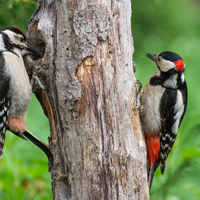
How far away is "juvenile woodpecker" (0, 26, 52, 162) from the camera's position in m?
2.64

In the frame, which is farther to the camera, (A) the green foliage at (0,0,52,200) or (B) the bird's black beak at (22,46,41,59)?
(A) the green foliage at (0,0,52,200)

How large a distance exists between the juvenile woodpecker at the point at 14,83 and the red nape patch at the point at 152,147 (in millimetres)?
867

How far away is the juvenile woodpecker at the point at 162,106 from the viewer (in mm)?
2846

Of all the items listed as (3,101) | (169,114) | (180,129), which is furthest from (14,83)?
(180,129)

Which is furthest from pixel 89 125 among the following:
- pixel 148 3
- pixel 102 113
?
pixel 148 3

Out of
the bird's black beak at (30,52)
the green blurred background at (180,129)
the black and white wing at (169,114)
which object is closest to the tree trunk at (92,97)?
the bird's black beak at (30,52)

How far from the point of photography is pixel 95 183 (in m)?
2.29

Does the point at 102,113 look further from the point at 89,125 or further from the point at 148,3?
the point at 148,3

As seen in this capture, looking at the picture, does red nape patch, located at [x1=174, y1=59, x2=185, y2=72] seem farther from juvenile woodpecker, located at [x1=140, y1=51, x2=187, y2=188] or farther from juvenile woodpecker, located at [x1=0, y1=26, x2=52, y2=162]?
juvenile woodpecker, located at [x1=0, y1=26, x2=52, y2=162]

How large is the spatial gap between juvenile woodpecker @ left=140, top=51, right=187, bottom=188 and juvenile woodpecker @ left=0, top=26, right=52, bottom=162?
0.93 m

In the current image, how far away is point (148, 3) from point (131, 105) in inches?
212

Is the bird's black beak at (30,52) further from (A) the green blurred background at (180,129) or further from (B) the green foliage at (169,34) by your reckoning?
(B) the green foliage at (169,34)

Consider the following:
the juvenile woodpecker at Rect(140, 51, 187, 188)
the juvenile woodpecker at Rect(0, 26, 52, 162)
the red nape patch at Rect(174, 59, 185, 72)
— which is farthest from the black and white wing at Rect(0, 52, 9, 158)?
the red nape patch at Rect(174, 59, 185, 72)

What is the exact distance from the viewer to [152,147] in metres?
2.82
